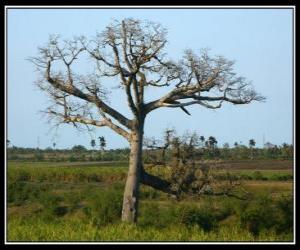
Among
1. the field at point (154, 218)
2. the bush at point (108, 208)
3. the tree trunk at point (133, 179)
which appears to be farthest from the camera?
the bush at point (108, 208)

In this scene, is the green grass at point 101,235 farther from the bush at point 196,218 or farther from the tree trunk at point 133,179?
the bush at point 196,218

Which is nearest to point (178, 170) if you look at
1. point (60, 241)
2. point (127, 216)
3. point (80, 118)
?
Answer: point (127, 216)

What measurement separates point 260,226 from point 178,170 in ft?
10.9

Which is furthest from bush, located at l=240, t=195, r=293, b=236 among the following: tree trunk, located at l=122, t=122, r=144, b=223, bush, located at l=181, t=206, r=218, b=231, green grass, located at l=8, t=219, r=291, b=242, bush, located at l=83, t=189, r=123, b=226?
green grass, located at l=8, t=219, r=291, b=242

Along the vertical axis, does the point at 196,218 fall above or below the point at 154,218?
above

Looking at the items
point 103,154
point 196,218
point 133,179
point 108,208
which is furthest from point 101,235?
point 103,154

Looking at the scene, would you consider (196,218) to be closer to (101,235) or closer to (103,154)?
(101,235)

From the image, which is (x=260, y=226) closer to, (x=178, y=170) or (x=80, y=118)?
(x=178, y=170)

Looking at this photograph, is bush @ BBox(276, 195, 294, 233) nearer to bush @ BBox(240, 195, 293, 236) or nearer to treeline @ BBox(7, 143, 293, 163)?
bush @ BBox(240, 195, 293, 236)

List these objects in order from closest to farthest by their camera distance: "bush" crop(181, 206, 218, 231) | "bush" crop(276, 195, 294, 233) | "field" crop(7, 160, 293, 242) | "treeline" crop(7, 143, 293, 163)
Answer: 1. "field" crop(7, 160, 293, 242)
2. "bush" crop(181, 206, 218, 231)
3. "bush" crop(276, 195, 294, 233)
4. "treeline" crop(7, 143, 293, 163)

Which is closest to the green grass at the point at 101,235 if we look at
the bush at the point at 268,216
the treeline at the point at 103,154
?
the bush at the point at 268,216

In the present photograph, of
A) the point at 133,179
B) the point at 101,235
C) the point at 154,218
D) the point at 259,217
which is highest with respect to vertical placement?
the point at 133,179

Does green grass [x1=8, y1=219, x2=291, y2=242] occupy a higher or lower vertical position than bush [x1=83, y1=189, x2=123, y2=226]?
higher

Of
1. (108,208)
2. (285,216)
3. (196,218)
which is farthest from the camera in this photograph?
(108,208)
